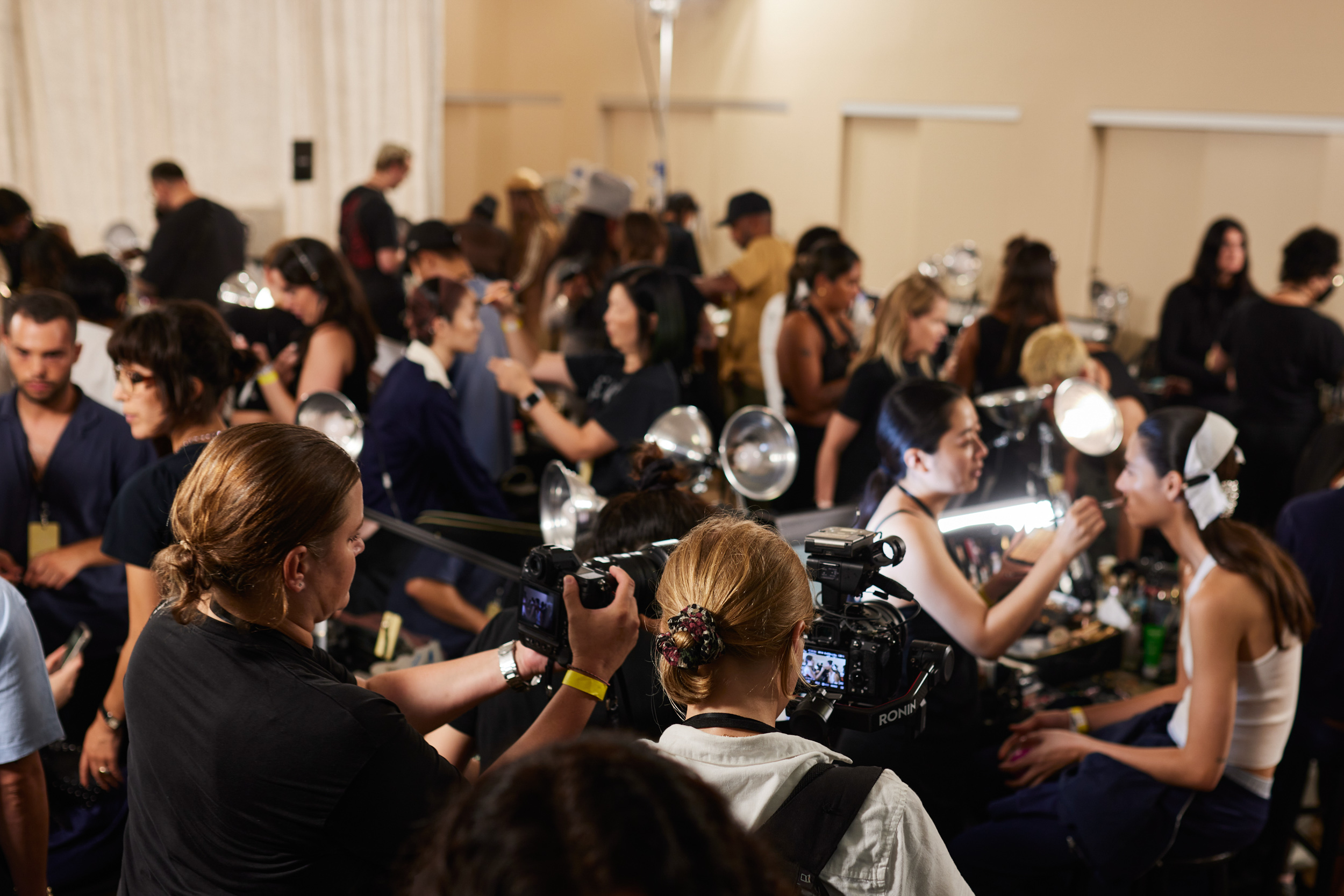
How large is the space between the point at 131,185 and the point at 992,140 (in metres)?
6.15

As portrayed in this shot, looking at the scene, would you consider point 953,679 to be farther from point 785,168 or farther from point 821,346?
point 785,168

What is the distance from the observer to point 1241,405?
4.79m

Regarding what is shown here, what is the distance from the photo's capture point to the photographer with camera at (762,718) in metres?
1.24

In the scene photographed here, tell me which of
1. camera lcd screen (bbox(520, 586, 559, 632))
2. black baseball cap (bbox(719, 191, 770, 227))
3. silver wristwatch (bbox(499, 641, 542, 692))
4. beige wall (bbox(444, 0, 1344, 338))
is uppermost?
beige wall (bbox(444, 0, 1344, 338))

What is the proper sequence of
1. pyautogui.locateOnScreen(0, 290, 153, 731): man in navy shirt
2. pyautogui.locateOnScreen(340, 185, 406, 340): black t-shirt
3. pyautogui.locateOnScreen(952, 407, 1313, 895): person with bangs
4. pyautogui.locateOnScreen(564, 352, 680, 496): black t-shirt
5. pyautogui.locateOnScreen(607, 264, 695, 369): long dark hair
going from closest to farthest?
pyautogui.locateOnScreen(952, 407, 1313, 895): person with bangs, pyautogui.locateOnScreen(0, 290, 153, 731): man in navy shirt, pyautogui.locateOnScreen(564, 352, 680, 496): black t-shirt, pyautogui.locateOnScreen(607, 264, 695, 369): long dark hair, pyautogui.locateOnScreen(340, 185, 406, 340): black t-shirt

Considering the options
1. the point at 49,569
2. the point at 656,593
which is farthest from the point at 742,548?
the point at 49,569

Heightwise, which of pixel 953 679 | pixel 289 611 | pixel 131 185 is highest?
pixel 131 185

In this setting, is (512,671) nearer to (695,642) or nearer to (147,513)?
(695,642)

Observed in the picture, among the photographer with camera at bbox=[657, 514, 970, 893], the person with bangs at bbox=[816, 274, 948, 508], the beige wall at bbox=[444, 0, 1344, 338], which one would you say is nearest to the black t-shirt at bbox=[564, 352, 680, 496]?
the person with bangs at bbox=[816, 274, 948, 508]

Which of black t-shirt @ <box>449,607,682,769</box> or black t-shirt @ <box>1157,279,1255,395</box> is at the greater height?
Result: black t-shirt @ <box>1157,279,1255,395</box>

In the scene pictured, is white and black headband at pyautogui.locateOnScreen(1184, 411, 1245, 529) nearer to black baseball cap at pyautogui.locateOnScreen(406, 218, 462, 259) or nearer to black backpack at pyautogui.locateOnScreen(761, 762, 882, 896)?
black backpack at pyautogui.locateOnScreen(761, 762, 882, 896)

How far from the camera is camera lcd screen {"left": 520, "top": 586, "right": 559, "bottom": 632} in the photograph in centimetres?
150

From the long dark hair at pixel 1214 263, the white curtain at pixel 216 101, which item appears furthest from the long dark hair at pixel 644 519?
the white curtain at pixel 216 101

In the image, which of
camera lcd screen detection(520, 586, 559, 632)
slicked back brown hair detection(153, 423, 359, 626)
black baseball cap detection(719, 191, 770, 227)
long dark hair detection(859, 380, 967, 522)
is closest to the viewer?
slicked back brown hair detection(153, 423, 359, 626)
